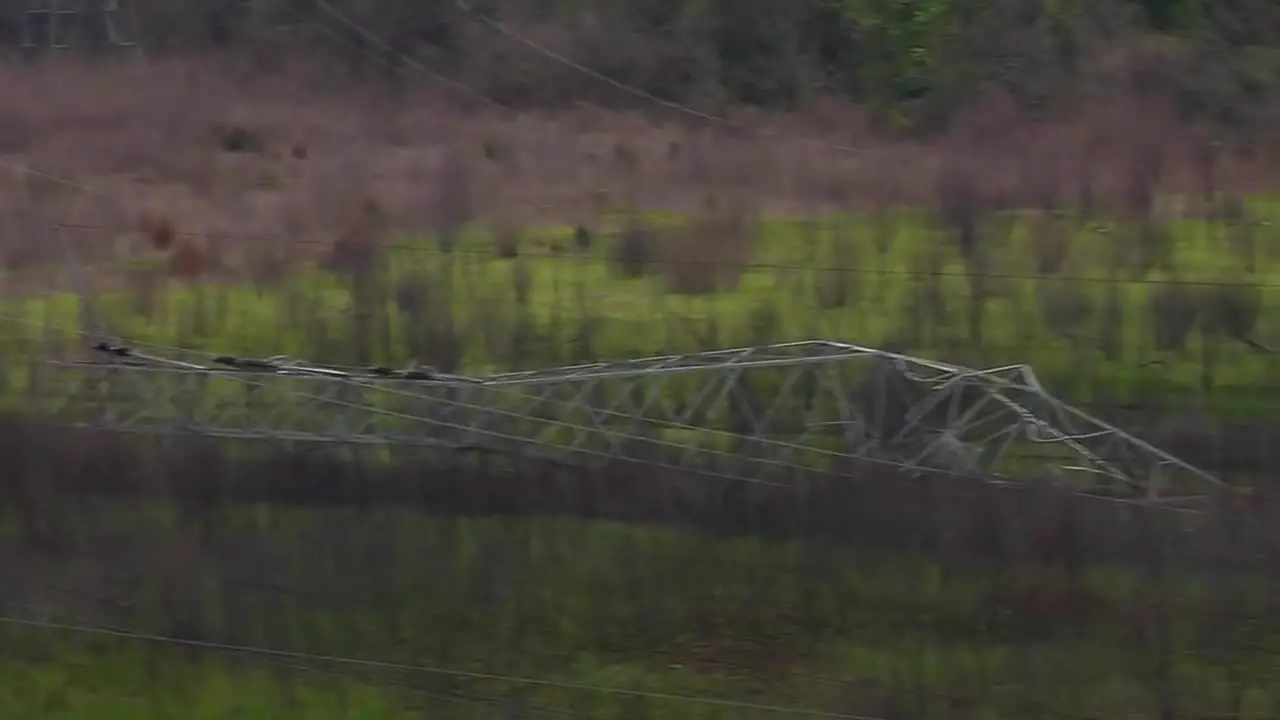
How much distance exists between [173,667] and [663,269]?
13.9 feet

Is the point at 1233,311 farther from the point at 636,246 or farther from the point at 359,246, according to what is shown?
the point at 359,246

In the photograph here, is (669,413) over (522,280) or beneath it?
beneath

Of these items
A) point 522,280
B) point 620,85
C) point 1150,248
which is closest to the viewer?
point 522,280

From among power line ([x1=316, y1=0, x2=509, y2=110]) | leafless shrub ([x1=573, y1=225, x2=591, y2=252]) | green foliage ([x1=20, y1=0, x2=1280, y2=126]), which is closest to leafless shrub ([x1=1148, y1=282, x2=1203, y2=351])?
leafless shrub ([x1=573, y1=225, x2=591, y2=252])

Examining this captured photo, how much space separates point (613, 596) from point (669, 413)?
4.78 feet

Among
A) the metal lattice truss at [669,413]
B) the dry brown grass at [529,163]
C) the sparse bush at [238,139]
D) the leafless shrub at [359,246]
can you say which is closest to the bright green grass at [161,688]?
the metal lattice truss at [669,413]

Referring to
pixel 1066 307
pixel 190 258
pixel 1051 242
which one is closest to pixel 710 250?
pixel 1051 242

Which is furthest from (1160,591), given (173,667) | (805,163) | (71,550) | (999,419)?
(805,163)

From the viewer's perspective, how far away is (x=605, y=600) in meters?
6.45

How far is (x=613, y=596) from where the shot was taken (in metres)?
6.46

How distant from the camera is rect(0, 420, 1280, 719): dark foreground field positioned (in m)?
5.70

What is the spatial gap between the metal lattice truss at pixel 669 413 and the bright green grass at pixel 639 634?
2.27ft

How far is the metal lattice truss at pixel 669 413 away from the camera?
731cm

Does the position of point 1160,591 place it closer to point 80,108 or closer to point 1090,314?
point 1090,314
